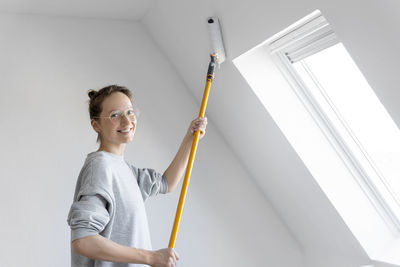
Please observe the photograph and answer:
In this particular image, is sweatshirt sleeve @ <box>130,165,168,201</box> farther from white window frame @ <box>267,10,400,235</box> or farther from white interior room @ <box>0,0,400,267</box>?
white window frame @ <box>267,10,400,235</box>

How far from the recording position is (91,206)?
1.40 meters

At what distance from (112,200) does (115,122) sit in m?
0.33

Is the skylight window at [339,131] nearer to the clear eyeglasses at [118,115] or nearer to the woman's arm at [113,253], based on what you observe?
the clear eyeglasses at [118,115]

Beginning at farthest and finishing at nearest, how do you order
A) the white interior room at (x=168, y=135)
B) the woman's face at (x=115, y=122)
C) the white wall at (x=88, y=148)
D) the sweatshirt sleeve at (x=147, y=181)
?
the white wall at (x=88, y=148) < the white interior room at (x=168, y=135) < the sweatshirt sleeve at (x=147, y=181) < the woman's face at (x=115, y=122)

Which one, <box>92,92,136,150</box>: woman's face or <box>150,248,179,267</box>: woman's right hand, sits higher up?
<box>92,92,136,150</box>: woman's face

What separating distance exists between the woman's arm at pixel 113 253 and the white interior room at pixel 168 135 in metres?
1.02

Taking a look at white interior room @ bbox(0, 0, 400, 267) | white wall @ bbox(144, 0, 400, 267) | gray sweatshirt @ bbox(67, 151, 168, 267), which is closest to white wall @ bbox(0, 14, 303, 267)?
white interior room @ bbox(0, 0, 400, 267)

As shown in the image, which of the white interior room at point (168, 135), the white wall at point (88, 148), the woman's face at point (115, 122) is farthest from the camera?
the white wall at point (88, 148)

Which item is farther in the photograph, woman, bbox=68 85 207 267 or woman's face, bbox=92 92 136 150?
woman's face, bbox=92 92 136 150

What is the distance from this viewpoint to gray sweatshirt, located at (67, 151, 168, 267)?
4.54 feet

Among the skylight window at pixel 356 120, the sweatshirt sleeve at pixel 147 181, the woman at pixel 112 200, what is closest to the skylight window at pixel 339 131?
the skylight window at pixel 356 120

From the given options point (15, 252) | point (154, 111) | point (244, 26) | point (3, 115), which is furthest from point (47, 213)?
point (244, 26)

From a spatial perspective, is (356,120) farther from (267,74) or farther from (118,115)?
(118,115)

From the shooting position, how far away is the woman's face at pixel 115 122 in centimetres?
167
